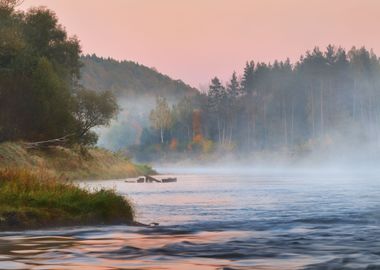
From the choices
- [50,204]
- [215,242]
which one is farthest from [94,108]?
[215,242]

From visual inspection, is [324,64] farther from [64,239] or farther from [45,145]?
[64,239]

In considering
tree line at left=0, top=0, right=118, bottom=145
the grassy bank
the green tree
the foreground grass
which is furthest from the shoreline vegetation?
the green tree

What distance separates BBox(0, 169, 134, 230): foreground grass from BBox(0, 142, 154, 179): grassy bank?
18254mm

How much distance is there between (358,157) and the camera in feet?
582

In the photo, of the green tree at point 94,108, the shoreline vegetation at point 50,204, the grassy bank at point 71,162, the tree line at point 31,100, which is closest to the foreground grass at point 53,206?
the shoreline vegetation at point 50,204

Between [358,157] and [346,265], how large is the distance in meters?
163

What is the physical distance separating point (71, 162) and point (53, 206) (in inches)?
1950

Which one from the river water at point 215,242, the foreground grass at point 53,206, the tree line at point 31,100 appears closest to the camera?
the river water at point 215,242

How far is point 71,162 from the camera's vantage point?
256 ft

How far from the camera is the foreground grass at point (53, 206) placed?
88.8 feet

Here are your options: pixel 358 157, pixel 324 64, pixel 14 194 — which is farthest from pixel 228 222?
pixel 324 64

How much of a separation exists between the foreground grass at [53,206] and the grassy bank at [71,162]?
18254mm

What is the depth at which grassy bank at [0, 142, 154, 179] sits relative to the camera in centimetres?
6178

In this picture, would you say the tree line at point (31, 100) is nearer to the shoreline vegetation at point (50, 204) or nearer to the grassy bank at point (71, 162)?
the grassy bank at point (71, 162)
